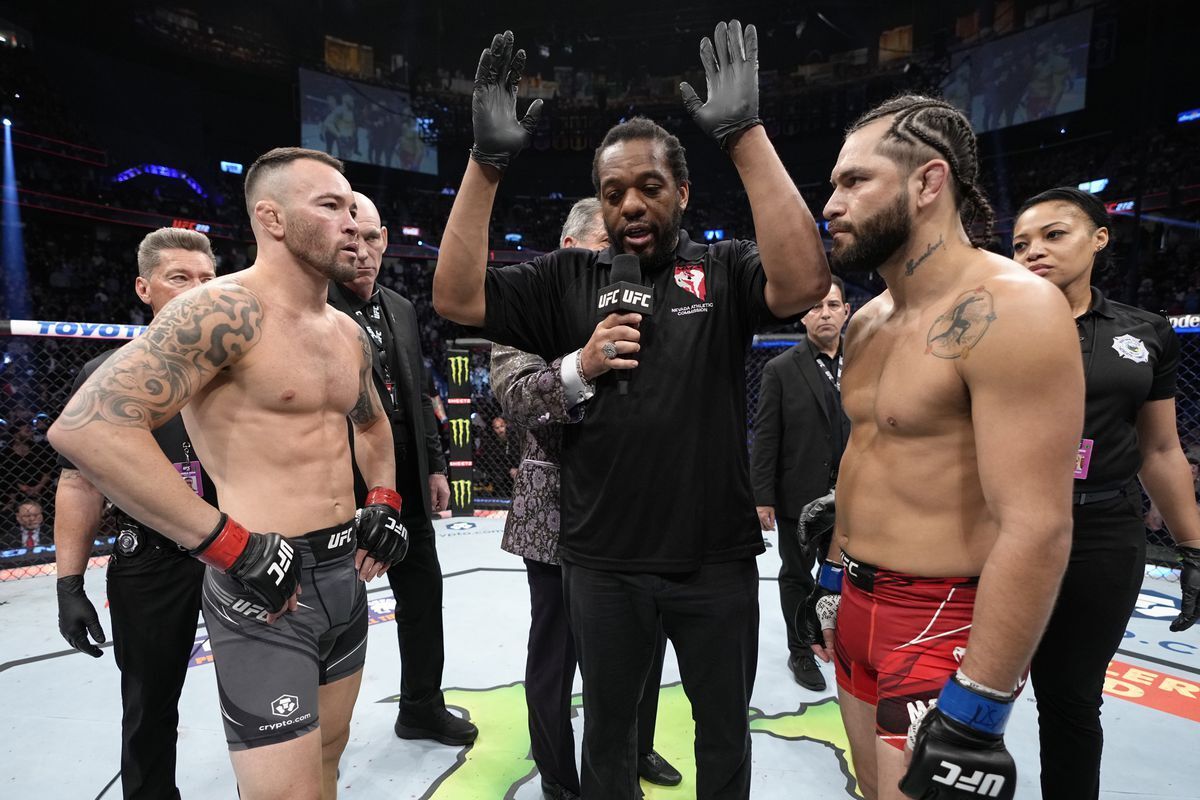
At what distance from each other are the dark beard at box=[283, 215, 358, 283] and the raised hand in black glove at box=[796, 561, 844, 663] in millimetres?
1523

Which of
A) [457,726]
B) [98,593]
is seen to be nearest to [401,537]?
[457,726]

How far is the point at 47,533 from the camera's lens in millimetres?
6203

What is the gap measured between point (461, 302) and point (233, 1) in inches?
854

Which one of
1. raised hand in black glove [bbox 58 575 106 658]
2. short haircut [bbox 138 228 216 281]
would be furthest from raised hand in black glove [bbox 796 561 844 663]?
short haircut [bbox 138 228 216 281]

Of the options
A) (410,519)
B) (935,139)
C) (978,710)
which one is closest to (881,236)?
(935,139)

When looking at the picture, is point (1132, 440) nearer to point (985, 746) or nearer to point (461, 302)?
point (985, 746)

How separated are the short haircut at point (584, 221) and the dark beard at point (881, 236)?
1.06 meters

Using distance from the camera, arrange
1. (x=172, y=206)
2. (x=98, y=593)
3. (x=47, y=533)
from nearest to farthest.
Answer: (x=98, y=593), (x=47, y=533), (x=172, y=206)

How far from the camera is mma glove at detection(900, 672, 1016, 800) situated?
1048 millimetres

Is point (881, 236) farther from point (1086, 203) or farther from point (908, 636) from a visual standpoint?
point (1086, 203)

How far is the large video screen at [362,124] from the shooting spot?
1834 centimetres

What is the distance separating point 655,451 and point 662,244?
1.72 feet

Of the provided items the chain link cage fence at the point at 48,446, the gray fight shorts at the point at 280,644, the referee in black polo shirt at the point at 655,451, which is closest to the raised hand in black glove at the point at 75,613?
the gray fight shorts at the point at 280,644

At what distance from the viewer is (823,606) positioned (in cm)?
162
